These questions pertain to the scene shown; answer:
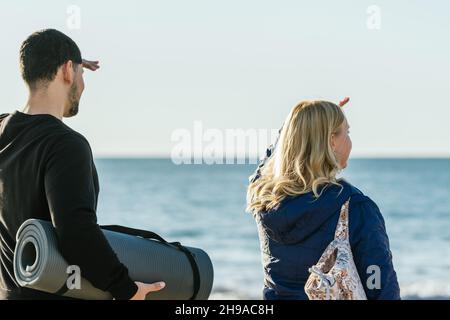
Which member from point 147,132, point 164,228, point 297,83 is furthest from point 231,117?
point 164,228

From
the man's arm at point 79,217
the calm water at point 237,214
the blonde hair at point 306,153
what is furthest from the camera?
the calm water at point 237,214

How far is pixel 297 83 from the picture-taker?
3800cm

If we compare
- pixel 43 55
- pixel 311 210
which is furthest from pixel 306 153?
pixel 43 55

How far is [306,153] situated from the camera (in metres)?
3.46

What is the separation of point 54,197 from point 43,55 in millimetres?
535

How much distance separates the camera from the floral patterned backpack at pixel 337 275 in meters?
3.24

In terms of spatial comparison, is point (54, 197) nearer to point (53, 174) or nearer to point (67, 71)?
point (53, 174)

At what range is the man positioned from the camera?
297cm

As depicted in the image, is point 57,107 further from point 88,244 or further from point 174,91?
point 174,91

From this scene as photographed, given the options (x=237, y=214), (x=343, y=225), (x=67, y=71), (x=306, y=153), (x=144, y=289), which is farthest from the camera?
(x=237, y=214)

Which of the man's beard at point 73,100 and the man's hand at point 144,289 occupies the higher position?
the man's beard at point 73,100

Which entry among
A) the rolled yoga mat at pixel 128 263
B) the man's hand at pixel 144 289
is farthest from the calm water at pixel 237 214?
the man's hand at pixel 144 289

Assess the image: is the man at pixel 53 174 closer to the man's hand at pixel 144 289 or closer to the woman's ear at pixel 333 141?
the man's hand at pixel 144 289
